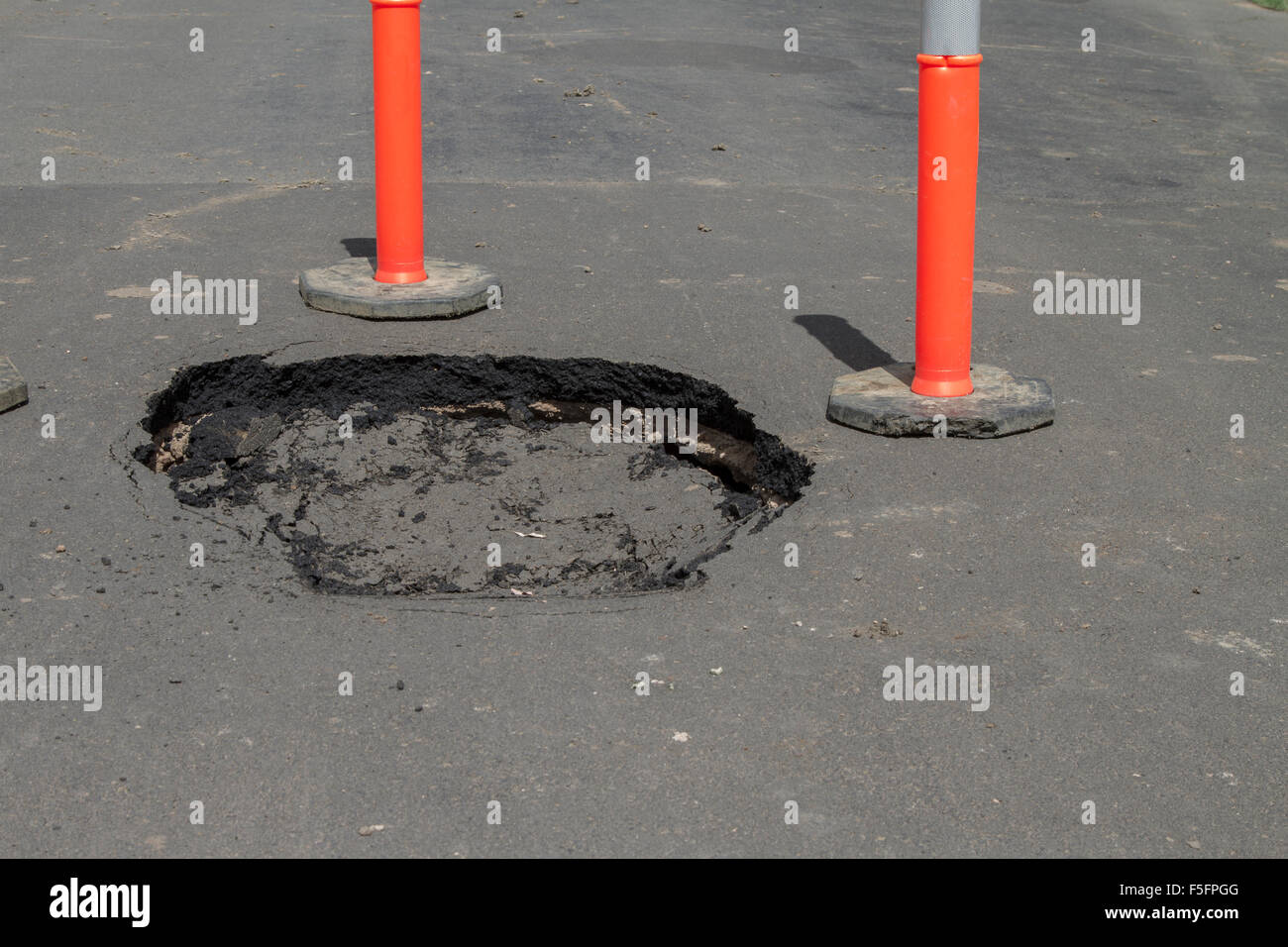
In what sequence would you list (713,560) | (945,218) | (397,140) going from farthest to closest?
(397,140) → (945,218) → (713,560)

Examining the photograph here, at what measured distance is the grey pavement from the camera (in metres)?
3.34

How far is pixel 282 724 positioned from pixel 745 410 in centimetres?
276

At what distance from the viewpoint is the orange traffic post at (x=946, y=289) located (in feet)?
17.7

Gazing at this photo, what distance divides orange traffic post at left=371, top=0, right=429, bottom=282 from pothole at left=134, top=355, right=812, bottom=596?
95 centimetres

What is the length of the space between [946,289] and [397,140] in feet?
9.27

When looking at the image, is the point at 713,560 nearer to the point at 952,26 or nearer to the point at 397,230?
the point at 952,26

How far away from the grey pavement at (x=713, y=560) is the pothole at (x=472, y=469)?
157 mm

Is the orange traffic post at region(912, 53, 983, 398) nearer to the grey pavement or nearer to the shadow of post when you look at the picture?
the grey pavement

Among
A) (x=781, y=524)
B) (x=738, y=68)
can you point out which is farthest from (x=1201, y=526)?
(x=738, y=68)

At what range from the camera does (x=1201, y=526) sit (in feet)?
15.9

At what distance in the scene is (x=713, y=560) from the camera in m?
4.60

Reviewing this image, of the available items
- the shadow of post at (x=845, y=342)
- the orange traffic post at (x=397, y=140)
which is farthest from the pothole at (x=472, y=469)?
the orange traffic post at (x=397, y=140)

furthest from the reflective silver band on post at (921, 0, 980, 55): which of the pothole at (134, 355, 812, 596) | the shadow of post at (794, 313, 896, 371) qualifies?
the pothole at (134, 355, 812, 596)

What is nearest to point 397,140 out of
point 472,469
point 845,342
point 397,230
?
point 397,230
